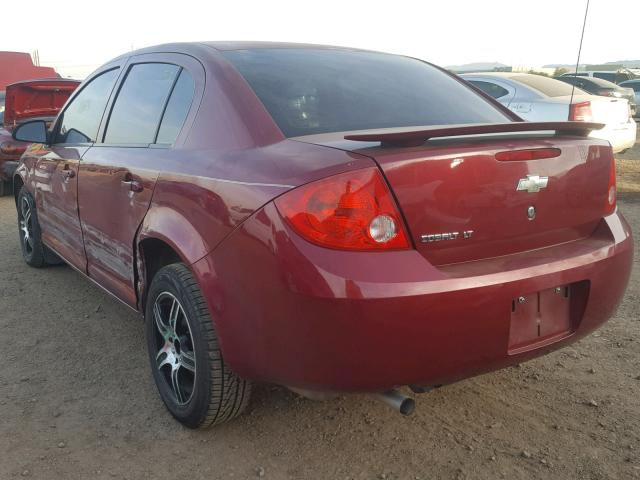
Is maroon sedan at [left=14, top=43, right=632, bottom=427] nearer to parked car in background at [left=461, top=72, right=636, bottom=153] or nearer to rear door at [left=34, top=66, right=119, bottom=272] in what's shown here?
rear door at [left=34, top=66, right=119, bottom=272]

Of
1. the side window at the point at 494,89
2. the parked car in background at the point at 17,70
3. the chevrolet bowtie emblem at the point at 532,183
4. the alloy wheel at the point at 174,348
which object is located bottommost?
the parked car in background at the point at 17,70

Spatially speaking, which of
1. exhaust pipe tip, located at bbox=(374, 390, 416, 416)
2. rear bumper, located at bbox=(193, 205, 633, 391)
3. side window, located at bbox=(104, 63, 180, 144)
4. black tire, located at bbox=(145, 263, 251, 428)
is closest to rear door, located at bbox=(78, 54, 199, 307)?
side window, located at bbox=(104, 63, 180, 144)

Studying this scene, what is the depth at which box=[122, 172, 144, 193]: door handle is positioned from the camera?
2.72 m

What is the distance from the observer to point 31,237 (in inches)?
191

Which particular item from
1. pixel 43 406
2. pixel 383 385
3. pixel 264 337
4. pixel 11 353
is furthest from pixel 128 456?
pixel 11 353

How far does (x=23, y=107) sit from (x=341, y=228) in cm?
753

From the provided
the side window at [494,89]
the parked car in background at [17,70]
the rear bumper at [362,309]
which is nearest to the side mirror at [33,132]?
the rear bumper at [362,309]

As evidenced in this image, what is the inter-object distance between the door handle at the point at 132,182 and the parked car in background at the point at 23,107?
5617mm

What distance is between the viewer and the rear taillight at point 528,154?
2.06 m

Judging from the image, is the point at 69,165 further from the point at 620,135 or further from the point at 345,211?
the point at 620,135

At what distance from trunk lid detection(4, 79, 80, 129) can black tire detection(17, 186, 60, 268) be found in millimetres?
3246

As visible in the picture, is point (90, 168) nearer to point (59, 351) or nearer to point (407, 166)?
point (59, 351)

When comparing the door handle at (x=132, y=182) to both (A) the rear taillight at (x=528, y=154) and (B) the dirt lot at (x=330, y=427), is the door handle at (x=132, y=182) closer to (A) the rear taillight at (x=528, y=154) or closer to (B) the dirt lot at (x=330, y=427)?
(B) the dirt lot at (x=330, y=427)

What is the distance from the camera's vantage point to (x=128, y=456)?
2393 millimetres
